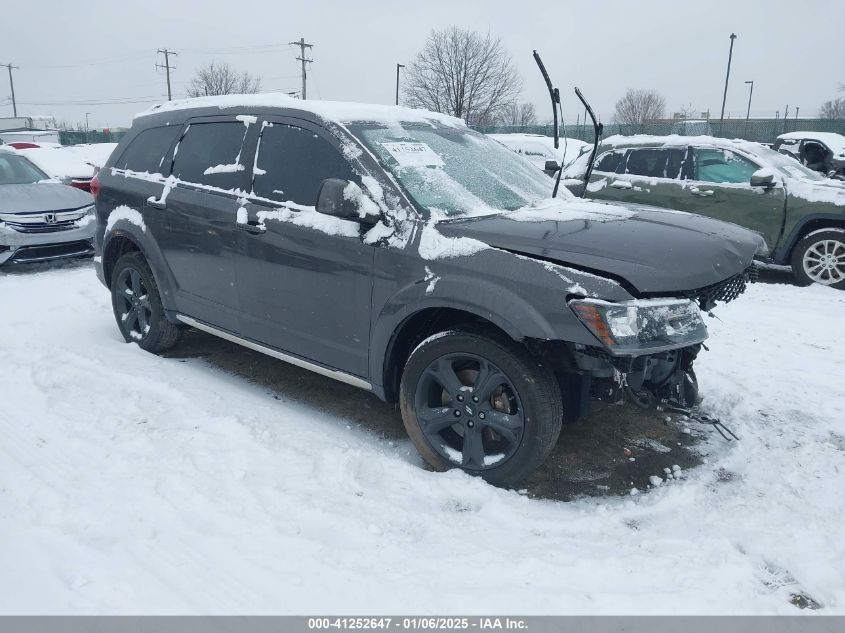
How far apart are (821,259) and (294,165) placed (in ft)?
22.0

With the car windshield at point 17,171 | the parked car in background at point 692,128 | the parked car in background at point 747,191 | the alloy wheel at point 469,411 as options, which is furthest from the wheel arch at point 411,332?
the parked car in background at point 692,128

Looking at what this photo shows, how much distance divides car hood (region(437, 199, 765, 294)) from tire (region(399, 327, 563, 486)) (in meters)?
0.49

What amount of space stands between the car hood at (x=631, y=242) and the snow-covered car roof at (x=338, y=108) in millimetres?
1004

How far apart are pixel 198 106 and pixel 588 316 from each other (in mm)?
3396

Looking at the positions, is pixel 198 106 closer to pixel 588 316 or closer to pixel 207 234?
pixel 207 234

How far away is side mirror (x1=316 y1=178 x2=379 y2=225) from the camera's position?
3248 millimetres

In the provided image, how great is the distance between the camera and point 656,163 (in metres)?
8.44

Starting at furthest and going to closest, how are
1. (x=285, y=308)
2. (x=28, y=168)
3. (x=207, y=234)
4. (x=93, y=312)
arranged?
(x=28, y=168) < (x=93, y=312) < (x=207, y=234) < (x=285, y=308)

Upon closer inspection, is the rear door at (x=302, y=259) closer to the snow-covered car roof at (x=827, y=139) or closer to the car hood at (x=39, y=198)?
the car hood at (x=39, y=198)

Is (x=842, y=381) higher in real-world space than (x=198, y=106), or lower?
lower

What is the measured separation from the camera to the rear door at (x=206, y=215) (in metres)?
4.14

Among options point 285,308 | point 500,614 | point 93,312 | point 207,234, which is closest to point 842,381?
point 500,614
